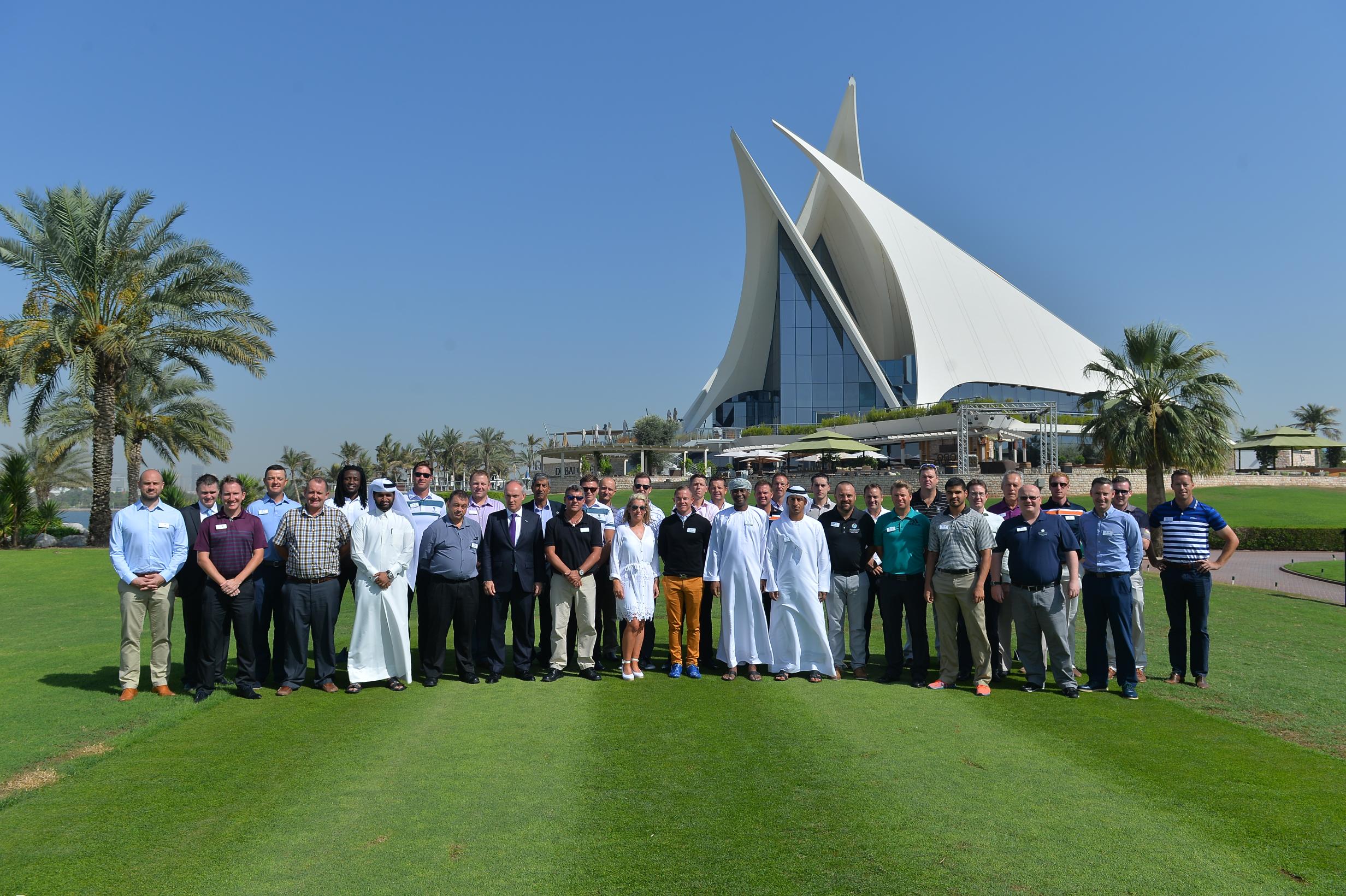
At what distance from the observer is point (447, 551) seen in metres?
7.34

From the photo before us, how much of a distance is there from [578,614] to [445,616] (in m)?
1.14

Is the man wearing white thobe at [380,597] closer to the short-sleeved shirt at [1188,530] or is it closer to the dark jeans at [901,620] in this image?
the dark jeans at [901,620]

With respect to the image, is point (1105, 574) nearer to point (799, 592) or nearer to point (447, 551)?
point (799, 592)

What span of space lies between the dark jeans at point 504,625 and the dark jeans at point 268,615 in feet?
5.20

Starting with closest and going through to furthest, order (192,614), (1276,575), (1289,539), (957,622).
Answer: (192,614)
(957,622)
(1276,575)
(1289,539)

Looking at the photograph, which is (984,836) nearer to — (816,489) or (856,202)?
(816,489)

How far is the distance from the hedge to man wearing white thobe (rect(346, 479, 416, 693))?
22977mm

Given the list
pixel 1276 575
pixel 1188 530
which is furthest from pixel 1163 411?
pixel 1188 530

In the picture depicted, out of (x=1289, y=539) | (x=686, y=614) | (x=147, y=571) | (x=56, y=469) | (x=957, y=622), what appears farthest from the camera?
(x=56, y=469)

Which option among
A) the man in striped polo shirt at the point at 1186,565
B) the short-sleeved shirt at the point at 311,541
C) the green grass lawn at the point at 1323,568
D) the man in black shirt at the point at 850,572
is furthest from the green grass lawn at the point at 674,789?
the green grass lawn at the point at 1323,568

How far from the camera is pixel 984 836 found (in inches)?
156

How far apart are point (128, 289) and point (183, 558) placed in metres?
18.1

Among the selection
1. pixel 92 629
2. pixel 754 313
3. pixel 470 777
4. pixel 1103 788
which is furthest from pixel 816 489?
pixel 754 313

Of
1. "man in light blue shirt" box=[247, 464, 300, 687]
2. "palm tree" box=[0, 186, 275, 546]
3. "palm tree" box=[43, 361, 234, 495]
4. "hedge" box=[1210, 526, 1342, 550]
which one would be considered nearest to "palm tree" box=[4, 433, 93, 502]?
"palm tree" box=[43, 361, 234, 495]
